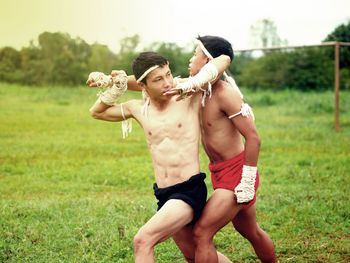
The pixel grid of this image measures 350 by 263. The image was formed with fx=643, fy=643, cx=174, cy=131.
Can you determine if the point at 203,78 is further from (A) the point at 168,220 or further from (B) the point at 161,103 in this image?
(A) the point at 168,220

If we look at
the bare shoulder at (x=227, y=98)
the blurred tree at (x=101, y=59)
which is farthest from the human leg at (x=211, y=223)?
the blurred tree at (x=101, y=59)

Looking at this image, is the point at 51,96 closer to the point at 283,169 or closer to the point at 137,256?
the point at 283,169

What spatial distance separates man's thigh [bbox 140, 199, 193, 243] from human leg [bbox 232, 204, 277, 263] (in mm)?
596

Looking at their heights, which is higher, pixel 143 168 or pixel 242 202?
pixel 242 202

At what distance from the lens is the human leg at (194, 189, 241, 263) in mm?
4059

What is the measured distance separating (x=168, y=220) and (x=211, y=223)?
35 cm

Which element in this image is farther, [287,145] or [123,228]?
[287,145]

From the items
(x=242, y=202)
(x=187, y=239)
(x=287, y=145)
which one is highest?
(x=242, y=202)

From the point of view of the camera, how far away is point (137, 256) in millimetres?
3789

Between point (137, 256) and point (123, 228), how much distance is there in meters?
2.35

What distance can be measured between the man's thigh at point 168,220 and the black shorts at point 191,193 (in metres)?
0.04

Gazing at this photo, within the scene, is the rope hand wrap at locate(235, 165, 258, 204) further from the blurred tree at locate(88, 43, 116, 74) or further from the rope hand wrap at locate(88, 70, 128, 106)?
the blurred tree at locate(88, 43, 116, 74)

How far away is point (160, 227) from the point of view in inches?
151

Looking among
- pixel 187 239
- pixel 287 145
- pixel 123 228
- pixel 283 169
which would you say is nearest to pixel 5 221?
pixel 123 228
